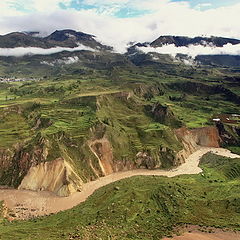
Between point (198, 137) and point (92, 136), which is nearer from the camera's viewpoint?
point (92, 136)

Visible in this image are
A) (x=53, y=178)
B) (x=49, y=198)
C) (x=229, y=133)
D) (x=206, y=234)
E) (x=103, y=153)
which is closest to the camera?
(x=206, y=234)

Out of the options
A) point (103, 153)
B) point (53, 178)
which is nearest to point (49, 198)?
point (53, 178)

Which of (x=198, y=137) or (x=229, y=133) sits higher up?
(x=229, y=133)

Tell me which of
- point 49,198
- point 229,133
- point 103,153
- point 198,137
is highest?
point 103,153

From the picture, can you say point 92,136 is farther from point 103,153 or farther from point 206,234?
point 206,234

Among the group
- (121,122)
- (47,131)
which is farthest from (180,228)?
(121,122)

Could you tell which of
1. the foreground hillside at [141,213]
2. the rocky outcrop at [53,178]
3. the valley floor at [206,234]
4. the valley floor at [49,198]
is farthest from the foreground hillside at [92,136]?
the valley floor at [206,234]

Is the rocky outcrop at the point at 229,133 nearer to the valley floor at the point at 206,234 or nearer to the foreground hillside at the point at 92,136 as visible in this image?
the foreground hillside at the point at 92,136

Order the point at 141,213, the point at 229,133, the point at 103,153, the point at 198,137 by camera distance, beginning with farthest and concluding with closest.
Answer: the point at 198,137
the point at 229,133
the point at 103,153
the point at 141,213
